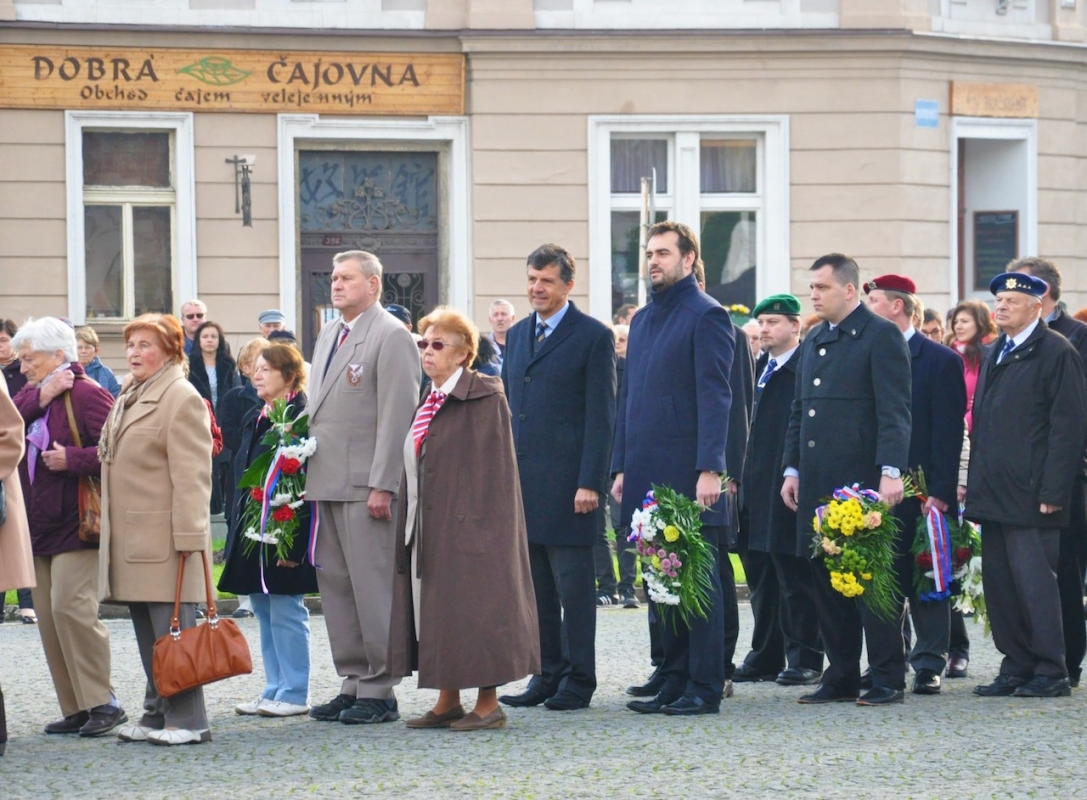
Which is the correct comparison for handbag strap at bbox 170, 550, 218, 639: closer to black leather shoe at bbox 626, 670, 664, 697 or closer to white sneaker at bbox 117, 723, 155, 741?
white sneaker at bbox 117, 723, 155, 741

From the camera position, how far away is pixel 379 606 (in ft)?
28.5

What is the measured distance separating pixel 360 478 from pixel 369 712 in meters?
1.10

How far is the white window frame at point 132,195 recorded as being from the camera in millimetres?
20422

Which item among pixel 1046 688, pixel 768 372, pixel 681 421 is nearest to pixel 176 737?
pixel 681 421

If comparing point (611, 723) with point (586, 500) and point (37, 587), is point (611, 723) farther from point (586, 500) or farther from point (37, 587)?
point (37, 587)

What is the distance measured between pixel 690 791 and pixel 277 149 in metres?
15.0

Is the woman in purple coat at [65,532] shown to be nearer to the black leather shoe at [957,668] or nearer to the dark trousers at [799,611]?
the dark trousers at [799,611]

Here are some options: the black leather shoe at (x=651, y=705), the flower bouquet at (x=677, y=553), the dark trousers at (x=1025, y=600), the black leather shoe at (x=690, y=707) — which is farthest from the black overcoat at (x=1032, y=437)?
the black leather shoe at (x=651, y=705)

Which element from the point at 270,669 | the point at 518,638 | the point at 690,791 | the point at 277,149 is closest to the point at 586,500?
the point at 518,638

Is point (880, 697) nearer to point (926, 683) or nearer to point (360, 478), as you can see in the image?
point (926, 683)

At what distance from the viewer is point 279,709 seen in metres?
8.69

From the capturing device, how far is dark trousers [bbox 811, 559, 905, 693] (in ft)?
29.5

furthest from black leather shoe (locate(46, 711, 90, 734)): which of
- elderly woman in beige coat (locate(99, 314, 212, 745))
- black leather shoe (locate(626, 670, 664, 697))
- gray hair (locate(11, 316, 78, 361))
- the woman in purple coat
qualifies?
black leather shoe (locate(626, 670, 664, 697))

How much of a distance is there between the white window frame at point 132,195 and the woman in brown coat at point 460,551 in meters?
12.8
